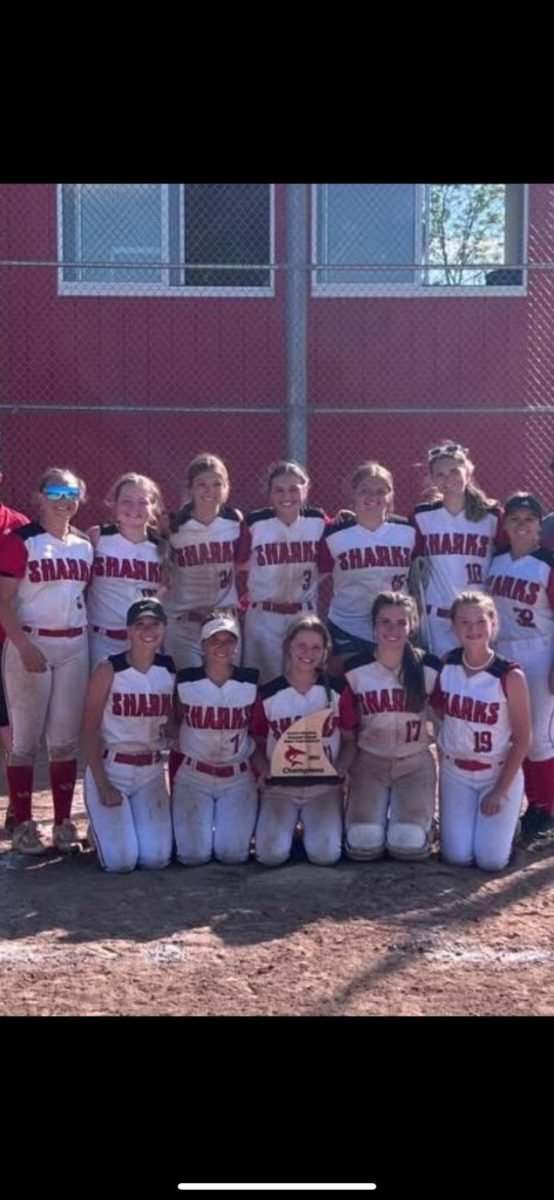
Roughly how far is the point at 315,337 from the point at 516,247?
1723 millimetres

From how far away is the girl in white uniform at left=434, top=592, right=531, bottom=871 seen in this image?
203 inches

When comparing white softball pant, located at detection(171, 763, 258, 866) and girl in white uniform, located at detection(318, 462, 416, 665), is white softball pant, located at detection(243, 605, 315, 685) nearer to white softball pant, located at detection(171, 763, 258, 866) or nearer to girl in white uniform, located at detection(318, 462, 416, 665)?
girl in white uniform, located at detection(318, 462, 416, 665)

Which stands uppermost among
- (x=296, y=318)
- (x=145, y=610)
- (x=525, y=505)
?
(x=296, y=318)

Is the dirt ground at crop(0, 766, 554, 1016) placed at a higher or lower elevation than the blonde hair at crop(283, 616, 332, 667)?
lower

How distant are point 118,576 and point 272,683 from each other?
0.83m

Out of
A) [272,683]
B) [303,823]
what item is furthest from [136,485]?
[303,823]

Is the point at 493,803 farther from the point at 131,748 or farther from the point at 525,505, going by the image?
the point at 131,748

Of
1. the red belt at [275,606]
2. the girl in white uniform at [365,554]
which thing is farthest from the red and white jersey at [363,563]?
the red belt at [275,606]

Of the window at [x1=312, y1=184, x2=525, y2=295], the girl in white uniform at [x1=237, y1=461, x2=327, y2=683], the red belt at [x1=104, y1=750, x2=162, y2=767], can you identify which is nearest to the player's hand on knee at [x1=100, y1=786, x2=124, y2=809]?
the red belt at [x1=104, y1=750, x2=162, y2=767]

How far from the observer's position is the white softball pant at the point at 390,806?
5227 millimetres

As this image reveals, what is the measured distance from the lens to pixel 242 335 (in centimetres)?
943

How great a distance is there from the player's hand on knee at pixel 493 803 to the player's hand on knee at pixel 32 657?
1.88 meters

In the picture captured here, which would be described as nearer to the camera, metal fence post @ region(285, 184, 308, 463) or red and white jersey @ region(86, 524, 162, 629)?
red and white jersey @ region(86, 524, 162, 629)

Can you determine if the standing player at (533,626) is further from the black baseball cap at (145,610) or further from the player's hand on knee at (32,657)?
the player's hand on knee at (32,657)
